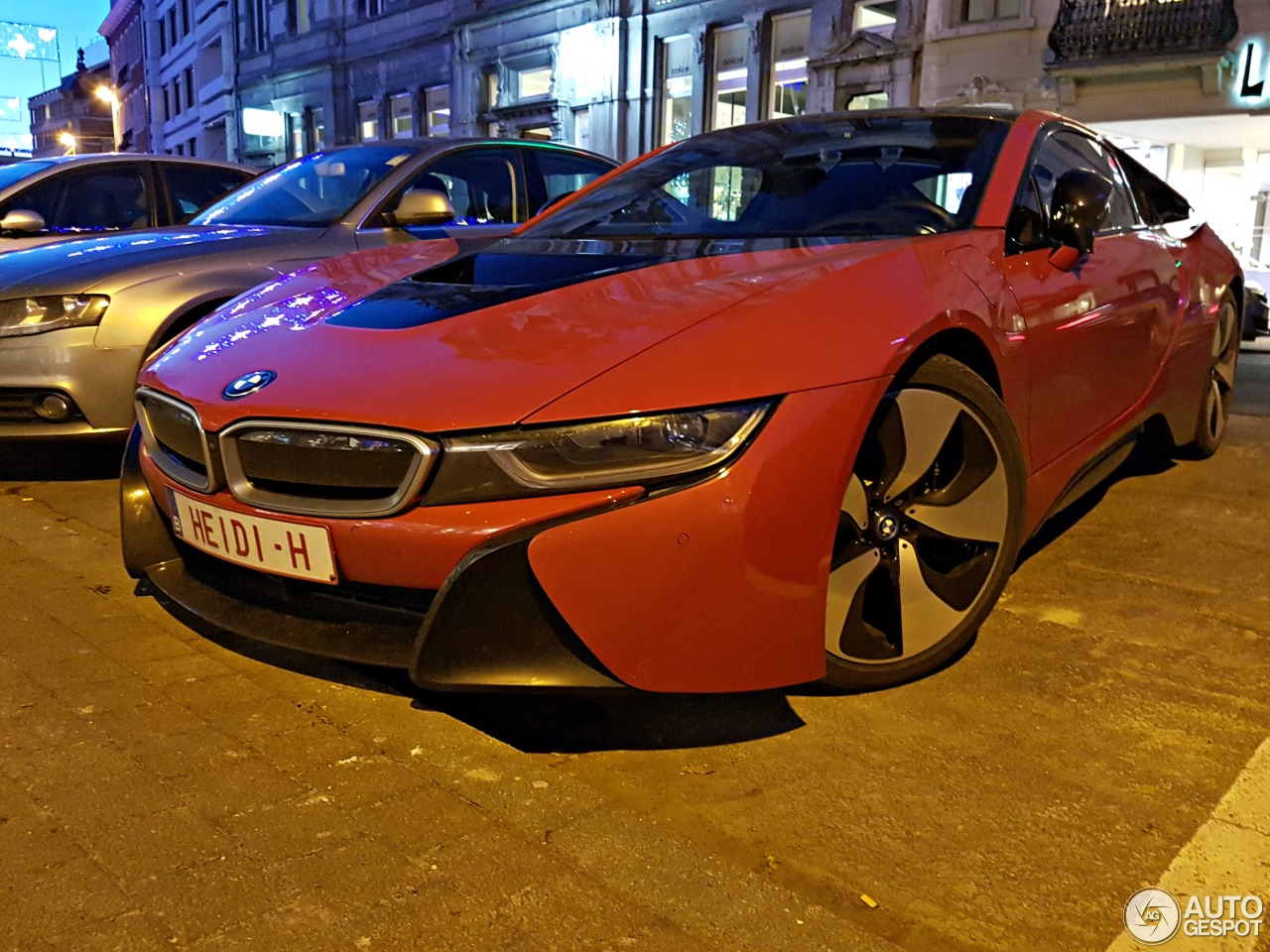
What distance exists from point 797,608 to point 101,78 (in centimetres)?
7765

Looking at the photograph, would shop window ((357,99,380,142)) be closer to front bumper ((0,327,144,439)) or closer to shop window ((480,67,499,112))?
shop window ((480,67,499,112))

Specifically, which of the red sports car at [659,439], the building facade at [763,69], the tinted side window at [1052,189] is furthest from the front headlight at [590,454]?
the building facade at [763,69]

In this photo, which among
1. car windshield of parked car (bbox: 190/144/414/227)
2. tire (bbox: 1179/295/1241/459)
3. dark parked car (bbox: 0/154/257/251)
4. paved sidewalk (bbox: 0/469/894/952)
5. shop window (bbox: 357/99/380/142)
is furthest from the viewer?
shop window (bbox: 357/99/380/142)

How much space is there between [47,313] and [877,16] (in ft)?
55.2

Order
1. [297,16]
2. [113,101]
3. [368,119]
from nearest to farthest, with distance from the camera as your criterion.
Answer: [368,119], [297,16], [113,101]

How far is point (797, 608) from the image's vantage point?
1969 millimetres

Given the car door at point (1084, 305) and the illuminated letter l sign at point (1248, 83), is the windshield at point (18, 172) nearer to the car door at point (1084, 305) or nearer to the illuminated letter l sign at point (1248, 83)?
the car door at point (1084, 305)

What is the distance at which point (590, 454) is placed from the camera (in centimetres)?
186

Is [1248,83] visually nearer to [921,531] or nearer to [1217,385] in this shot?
[1217,385]

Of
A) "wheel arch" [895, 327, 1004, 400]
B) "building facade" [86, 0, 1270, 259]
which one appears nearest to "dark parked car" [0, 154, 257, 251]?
"wheel arch" [895, 327, 1004, 400]

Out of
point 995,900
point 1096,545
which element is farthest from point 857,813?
point 1096,545

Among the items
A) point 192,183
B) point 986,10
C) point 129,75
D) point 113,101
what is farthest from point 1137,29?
point 113,101

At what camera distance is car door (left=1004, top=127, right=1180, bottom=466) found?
2.72 meters

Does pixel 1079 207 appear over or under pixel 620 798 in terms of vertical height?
over
